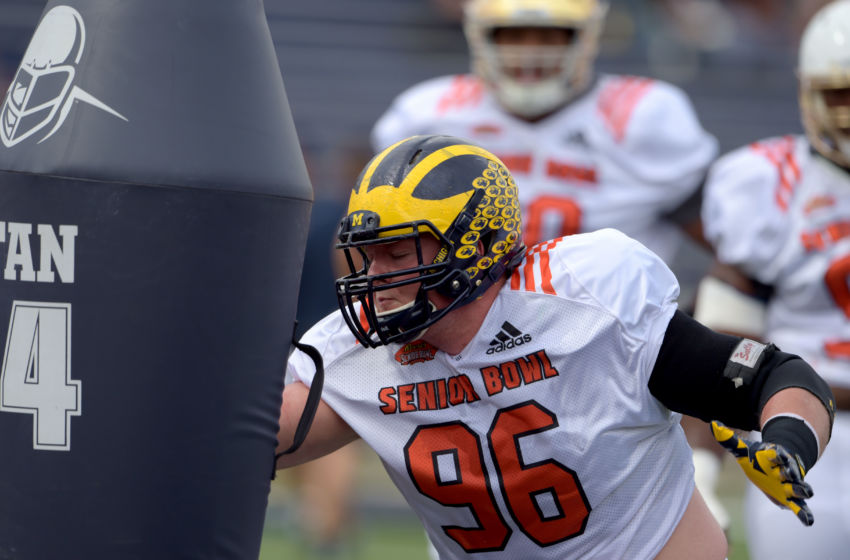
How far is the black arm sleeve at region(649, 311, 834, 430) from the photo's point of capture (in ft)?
7.99

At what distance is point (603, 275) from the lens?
8.43 feet

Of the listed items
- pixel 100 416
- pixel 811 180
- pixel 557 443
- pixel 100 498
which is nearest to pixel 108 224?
pixel 100 416

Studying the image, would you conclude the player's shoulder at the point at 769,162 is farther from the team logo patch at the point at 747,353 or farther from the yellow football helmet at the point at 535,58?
the team logo patch at the point at 747,353

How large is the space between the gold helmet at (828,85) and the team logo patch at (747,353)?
166 cm

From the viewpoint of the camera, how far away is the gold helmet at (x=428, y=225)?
2.51 meters

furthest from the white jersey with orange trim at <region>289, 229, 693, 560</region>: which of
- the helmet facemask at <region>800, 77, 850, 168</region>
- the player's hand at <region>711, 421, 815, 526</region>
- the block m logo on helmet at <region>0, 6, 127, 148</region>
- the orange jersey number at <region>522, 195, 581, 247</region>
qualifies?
the orange jersey number at <region>522, 195, 581, 247</region>

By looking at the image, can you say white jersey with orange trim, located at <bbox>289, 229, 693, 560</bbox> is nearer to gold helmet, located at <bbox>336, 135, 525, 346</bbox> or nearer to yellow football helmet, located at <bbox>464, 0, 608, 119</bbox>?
gold helmet, located at <bbox>336, 135, 525, 346</bbox>

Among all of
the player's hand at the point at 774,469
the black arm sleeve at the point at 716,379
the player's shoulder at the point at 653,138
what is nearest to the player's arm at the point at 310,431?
the black arm sleeve at the point at 716,379

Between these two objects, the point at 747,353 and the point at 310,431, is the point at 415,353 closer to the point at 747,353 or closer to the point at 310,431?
the point at 310,431

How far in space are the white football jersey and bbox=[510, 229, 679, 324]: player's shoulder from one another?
1.49 metres

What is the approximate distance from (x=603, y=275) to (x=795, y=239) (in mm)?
1618

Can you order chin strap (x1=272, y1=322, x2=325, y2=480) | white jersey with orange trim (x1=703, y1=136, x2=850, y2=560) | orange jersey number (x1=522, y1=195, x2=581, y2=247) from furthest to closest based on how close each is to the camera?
orange jersey number (x1=522, y1=195, x2=581, y2=247) → white jersey with orange trim (x1=703, y1=136, x2=850, y2=560) → chin strap (x1=272, y1=322, x2=325, y2=480)

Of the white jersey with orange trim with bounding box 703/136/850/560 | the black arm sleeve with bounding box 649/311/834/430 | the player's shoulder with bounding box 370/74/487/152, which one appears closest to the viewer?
the black arm sleeve with bounding box 649/311/834/430

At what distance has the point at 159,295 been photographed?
86.7 inches
